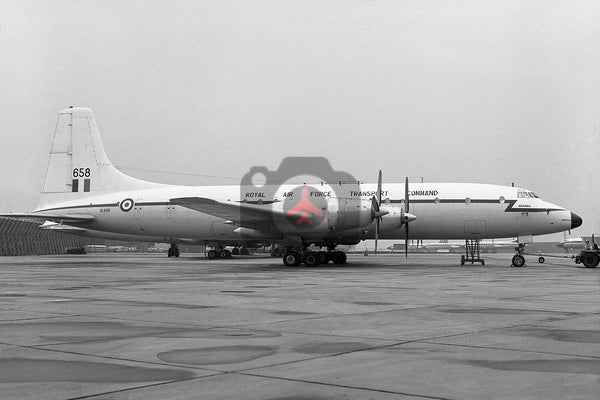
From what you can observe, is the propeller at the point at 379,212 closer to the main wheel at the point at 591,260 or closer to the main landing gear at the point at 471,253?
the main landing gear at the point at 471,253

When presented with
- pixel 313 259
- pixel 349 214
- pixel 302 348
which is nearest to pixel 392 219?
pixel 349 214

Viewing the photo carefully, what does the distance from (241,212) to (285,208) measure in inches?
89.4

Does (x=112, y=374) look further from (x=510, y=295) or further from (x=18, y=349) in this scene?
(x=510, y=295)

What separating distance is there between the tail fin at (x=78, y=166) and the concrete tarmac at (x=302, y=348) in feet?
98.7

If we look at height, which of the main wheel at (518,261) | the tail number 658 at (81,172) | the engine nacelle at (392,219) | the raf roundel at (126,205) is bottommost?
the main wheel at (518,261)

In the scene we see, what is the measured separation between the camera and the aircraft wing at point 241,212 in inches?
1261

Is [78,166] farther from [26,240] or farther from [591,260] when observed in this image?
[26,240]

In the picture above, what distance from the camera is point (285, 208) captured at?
33250 mm

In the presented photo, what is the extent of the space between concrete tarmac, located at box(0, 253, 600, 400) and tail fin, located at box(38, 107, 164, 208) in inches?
1185

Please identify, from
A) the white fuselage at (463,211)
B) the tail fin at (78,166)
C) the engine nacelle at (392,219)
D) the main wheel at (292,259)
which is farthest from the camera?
the tail fin at (78,166)

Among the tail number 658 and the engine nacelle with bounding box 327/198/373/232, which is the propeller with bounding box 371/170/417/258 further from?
the tail number 658

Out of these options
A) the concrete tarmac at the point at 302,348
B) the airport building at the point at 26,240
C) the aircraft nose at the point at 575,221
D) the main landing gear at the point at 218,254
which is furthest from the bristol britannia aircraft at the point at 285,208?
the airport building at the point at 26,240

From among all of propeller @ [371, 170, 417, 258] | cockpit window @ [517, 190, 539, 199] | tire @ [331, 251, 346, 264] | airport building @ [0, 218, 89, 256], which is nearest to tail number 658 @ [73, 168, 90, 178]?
tire @ [331, 251, 346, 264]

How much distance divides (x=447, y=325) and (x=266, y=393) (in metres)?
4.93
